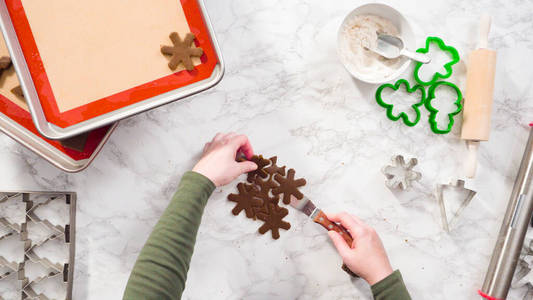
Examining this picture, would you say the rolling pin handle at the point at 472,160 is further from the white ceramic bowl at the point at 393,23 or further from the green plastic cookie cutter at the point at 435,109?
the white ceramic bowl at the point at 393,23

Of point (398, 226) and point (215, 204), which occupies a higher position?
point (215, 204)

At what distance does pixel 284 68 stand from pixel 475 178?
53 cm

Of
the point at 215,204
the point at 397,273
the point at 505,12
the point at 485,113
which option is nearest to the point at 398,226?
the point at 397,273

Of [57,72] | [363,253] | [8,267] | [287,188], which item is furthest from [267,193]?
[8,267]

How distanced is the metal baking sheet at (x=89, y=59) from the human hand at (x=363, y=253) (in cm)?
42

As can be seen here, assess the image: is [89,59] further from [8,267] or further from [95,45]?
[8,267]

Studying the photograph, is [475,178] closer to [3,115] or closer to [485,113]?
[485,113]

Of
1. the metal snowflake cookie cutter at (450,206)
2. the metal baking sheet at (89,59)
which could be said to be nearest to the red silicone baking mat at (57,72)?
the metal baking sheet at (89,59)

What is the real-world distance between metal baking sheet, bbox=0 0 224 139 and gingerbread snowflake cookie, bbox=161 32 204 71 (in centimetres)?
2

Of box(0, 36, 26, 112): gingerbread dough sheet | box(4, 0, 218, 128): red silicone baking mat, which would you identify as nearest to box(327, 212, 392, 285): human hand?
box(4, 0, 218, 128): red silicone baking mat

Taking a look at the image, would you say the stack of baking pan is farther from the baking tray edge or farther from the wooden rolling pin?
the wooden rolling pin

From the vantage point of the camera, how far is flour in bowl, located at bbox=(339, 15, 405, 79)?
2.62 feet

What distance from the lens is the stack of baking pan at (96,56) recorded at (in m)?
0.59

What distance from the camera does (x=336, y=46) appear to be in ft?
2.63
